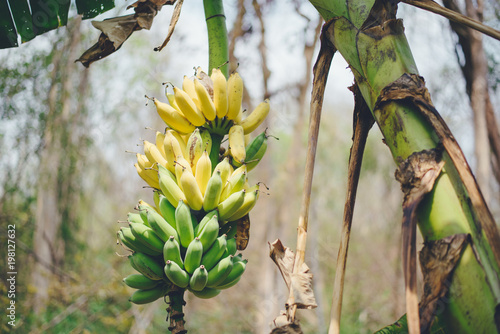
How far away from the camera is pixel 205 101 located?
901 mm

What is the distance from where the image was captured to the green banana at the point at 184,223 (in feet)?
2.73

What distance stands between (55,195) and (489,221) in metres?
3.81

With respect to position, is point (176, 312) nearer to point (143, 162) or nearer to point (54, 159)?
point (143, 162)

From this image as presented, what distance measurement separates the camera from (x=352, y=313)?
5172 millimetres

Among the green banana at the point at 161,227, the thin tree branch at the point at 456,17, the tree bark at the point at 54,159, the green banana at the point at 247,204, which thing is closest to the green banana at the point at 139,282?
the green banana at the point at 161,227

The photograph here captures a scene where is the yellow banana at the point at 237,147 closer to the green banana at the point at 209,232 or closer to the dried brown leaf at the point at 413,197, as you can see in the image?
the green banana at the point at 209,232

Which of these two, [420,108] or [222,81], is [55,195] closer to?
[222,81]

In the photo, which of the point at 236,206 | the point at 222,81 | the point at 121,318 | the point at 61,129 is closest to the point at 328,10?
the point at 222,81

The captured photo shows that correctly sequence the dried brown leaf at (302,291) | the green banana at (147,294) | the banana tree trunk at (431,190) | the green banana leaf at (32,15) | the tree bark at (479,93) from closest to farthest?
the banana tree trunk at (431,190), the dried brown leaf at (302,291), the green banana at (147,294), the green banana leaf at (32,15), the tree bark at (479,93)

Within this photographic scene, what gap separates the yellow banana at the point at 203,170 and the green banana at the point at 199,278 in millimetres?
176

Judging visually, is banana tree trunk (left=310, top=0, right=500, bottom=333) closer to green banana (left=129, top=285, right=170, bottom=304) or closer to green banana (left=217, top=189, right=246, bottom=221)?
→ green banana (left=217, top=189, right=246, bottom=221)

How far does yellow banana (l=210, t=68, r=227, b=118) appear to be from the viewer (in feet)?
2.98

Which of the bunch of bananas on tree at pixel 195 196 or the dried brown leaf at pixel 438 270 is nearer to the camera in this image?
the dried brown leaf at pixel 438 270

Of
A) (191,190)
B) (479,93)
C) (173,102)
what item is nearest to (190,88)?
(173,102)
